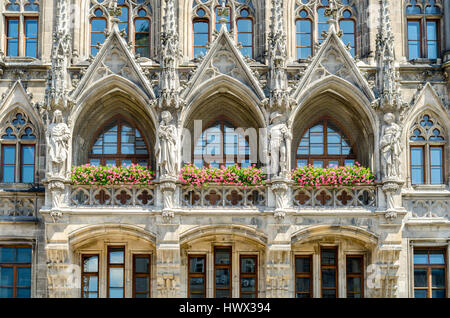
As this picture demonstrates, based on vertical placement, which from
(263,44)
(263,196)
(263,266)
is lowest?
(263,266)

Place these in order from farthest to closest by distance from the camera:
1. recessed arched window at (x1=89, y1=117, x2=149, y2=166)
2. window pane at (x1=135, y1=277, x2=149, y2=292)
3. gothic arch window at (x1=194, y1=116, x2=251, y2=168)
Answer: recessed arched window at (x1=89, y1=117, x2=149, y2=166) < gothic arch window at (x1=194, y1=116, x2=251, y2=168) < window pane at (x1=135, y1=277, x2=149, y2=292)

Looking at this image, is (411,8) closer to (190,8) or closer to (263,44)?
(263,44)

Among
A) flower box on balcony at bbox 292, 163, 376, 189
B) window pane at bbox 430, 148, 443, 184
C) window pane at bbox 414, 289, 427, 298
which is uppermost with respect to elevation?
window pane at bbox 430, 148, 443, 184

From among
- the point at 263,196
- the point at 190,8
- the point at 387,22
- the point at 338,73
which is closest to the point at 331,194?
the point at 263,196

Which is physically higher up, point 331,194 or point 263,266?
point 331,194

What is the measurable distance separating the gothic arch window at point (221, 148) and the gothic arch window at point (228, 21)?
2.57m

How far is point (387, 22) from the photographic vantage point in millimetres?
25766

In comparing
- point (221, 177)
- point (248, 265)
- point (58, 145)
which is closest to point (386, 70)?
point (221, 177)

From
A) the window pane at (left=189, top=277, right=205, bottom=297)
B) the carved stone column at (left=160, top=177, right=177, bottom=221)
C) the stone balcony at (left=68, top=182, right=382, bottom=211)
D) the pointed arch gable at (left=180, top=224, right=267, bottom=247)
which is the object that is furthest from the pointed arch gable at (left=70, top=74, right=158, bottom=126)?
the window pane at (left=189, top=277, right=205, bottom=297)

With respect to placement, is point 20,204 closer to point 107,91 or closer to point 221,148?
point 107,91

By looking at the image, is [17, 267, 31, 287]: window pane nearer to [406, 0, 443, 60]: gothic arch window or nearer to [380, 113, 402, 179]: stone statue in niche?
[380, 113, 402, 179]: stone statue in niche

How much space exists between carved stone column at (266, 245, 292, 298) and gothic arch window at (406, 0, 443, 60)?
766 centimetres

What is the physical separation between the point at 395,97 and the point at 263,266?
639cm

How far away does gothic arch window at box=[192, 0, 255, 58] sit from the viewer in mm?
27000
